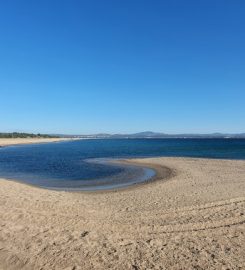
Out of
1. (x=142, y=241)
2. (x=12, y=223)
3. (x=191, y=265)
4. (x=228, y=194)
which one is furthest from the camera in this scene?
(x=228, y=194)

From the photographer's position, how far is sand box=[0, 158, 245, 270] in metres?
8.91

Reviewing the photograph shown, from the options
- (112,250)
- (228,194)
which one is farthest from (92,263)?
(228,194)

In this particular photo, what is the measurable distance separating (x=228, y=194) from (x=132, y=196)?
192 inches

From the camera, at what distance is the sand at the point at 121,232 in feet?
29.2

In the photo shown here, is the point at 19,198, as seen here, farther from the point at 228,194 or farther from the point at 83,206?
the point at 228,194

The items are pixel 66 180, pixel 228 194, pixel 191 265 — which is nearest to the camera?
pixel 191 265

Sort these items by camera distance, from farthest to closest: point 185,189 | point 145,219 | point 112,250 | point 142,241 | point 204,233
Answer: point 185,189
point 145,219
point 204,233
point 142,241
point 112,250

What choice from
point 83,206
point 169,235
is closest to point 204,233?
point 169,235

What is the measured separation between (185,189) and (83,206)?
7495 millimetres

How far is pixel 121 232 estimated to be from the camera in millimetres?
11070

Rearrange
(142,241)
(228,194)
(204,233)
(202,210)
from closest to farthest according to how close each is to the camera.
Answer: (142,241) < (204,233) < (202,210) < (228,194)

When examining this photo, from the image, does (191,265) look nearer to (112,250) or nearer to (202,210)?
(112,250)

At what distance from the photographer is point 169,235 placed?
10.8 metres

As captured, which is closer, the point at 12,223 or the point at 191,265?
the point at 191,265
